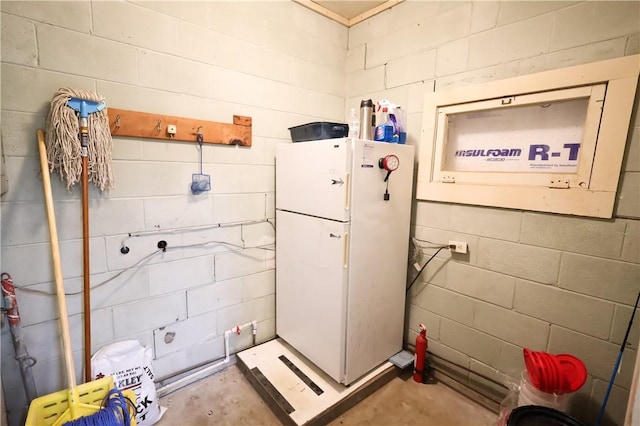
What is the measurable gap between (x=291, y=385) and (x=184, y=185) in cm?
140

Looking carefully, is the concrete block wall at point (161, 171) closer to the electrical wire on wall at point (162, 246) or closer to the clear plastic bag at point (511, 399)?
the electrical wire on wall at point (162, 246)

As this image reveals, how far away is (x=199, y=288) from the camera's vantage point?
6.20 feet

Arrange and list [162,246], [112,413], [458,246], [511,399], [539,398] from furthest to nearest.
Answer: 1. [458,246]
2. [162,246]
3. [511,399]
4. [539,398]
5. [112,413]

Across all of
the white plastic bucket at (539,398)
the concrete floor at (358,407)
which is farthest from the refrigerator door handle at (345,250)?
the white plastic bucket at (539,398)

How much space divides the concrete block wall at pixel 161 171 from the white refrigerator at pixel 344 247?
297 mm

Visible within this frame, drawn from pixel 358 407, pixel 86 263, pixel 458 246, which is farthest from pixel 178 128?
pixel 358 407

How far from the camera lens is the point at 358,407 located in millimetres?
1729

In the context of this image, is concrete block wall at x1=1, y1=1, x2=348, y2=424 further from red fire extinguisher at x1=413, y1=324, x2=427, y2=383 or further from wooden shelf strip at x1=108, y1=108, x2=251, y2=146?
red fire extinguisher at x1=413, y1=324, x2=427, y2=383

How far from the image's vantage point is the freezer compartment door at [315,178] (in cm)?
158

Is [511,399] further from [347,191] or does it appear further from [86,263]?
[86,263]

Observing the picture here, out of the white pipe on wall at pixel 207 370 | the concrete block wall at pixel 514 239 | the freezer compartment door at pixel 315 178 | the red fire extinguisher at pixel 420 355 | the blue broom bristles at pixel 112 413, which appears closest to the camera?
the blue broom bristles at pixel 112 413

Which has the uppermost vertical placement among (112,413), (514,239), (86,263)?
(514,239)

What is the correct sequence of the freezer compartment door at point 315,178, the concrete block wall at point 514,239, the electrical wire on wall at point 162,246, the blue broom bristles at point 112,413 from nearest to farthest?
the blue broom bristles at point 112,413 < the concrete block wall at point 514,239 < the electrical wire on wall at point 162,246 < the freezer compartment door at point 315,178

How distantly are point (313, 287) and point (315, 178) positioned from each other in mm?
698
